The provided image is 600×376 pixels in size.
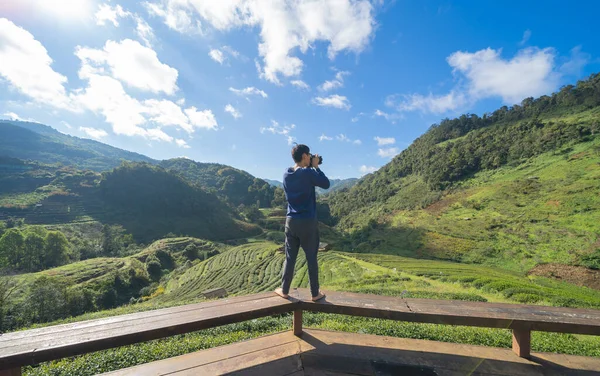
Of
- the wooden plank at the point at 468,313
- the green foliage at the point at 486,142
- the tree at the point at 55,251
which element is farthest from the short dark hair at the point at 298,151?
the green foliage at the point at 486,142

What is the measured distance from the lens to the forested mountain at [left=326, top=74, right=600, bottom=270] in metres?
40.6

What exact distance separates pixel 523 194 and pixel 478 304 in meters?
67.0

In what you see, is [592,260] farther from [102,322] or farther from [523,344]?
[102,322]

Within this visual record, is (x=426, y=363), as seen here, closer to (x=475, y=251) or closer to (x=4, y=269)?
(x=475, y=251)

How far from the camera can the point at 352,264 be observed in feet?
135

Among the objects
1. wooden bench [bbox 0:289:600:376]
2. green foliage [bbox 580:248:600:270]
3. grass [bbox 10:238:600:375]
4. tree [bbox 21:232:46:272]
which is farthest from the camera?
tree [bbox 21:232:46:272]

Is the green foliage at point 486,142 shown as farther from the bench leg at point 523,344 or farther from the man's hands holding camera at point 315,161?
the man's hands holding camera at point 315,161

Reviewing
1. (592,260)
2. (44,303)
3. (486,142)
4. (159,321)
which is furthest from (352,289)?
(486,142)

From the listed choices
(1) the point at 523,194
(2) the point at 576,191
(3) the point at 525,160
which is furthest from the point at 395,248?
(3) the point at 525,160

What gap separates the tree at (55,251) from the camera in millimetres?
59438

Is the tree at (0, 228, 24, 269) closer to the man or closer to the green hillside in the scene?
the green hillside

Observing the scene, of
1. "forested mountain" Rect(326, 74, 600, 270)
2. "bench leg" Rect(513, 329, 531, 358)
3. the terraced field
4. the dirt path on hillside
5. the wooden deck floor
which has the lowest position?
the terraced field

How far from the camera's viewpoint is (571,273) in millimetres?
31859

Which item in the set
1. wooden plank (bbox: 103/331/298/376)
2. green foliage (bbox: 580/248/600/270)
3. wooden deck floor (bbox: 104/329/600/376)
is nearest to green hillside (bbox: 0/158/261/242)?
green foliage (bbox: 580/248/600/270)
